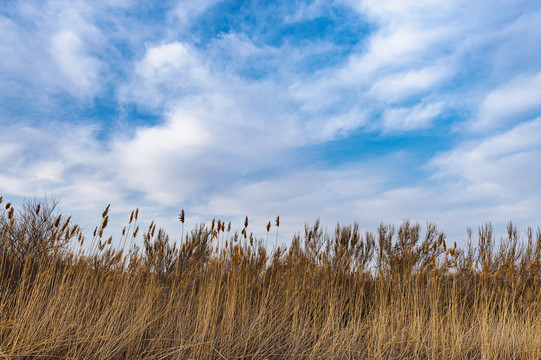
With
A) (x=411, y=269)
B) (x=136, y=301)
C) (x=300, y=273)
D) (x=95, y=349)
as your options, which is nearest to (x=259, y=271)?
(x=300, y=273)

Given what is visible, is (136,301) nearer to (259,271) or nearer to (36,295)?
(36,295)

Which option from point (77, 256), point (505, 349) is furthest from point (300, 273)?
point (77, 256)

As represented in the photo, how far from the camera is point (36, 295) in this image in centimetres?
364

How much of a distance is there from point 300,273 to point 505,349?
2.81 m

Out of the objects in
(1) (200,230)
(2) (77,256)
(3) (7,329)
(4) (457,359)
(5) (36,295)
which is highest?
(1) (200,230)

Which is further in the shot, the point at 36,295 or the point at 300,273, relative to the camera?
the point at 300,273

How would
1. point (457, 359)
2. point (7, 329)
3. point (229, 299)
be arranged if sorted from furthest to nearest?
point (229, 299) < point (457, 359) < point (7, 329)

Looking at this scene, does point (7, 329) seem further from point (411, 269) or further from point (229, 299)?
point (411, 269)

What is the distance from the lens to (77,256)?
14.8ft

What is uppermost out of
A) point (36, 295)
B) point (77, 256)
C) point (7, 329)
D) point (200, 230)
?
point (200, 230)

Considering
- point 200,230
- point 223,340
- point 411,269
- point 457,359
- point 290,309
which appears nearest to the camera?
point 223,340

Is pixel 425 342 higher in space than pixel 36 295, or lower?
lower

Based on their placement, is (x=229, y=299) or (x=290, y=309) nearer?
(x=229, y=299)

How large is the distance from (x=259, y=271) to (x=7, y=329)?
3280 millimetres
